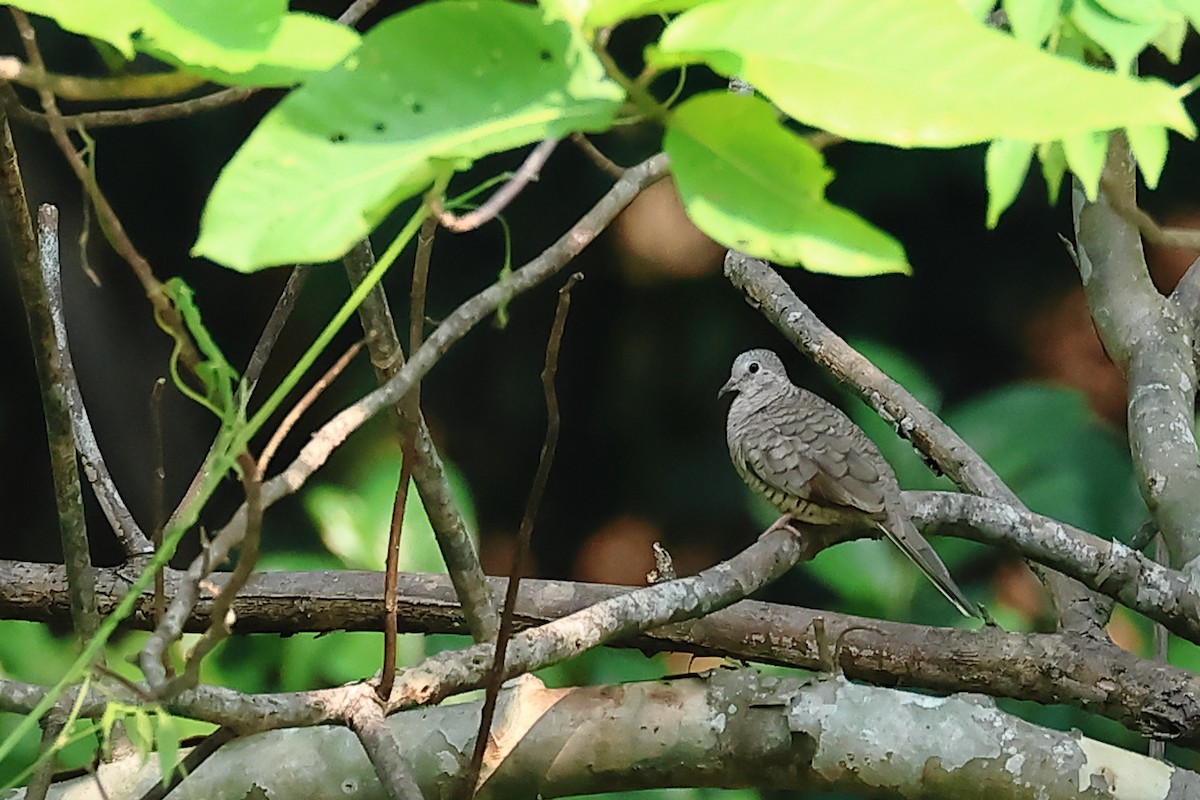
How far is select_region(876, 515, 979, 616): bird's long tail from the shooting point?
1.15m

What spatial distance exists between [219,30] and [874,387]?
1.14 m

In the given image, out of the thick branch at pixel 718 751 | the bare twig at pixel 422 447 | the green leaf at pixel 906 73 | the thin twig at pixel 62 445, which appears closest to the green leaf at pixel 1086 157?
the green leaf at pixel 906 73

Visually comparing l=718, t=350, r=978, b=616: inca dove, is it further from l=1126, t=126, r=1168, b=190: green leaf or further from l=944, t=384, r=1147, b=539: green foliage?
l=1126, t=126, r=1168, b=190: green leaf

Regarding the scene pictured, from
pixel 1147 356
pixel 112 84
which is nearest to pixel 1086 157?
pixel 112 84

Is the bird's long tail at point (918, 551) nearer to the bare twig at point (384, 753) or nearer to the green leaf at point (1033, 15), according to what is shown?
the bare twig at point (384, 753)

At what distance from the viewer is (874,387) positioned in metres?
1.31

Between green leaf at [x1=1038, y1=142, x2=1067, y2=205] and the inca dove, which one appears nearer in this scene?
green leaf at [x1=1038, y1=142, x2=1067, y2=205]

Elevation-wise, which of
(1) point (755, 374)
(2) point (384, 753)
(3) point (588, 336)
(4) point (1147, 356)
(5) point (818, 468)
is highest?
(3) point (588, 336)

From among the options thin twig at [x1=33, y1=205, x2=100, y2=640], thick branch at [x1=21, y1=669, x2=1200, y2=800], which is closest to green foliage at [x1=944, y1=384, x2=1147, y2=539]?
thick branch at [x1=21, y1=669, x2=1200, y2=800]

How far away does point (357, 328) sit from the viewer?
73.5 inches

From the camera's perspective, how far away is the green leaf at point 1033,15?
1.07 feet

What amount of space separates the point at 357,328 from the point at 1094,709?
126 cm

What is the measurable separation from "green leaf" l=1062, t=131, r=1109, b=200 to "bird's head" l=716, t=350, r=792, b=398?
1.23 metres

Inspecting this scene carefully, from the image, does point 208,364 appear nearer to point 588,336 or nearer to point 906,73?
point 906,73
